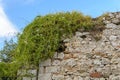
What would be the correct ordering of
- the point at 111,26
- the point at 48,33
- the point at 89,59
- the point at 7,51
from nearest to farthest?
the point at 89,59, the point at 111,26, the point at 48,33, the point at 7,51

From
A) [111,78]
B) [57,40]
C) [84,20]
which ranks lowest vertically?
[111,78]

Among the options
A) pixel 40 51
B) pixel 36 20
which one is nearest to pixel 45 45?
pixel 40 51

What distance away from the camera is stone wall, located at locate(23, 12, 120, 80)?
6.39 metres

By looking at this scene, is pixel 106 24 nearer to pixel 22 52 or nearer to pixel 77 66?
pixel 77 66

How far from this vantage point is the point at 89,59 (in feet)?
21.3

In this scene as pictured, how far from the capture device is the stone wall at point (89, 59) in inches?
252

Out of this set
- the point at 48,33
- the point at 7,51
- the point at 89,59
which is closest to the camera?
the point at 89,59

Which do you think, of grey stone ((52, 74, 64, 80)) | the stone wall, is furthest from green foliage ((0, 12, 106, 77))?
grey stone ((52, 74, 64, 80))

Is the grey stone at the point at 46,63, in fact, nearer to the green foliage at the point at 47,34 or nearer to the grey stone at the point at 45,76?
the green foliage at the point at 47,34

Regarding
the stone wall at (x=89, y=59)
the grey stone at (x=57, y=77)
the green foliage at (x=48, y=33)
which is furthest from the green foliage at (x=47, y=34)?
the grey stone at (x=57, y=77)

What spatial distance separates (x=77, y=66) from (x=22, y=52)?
4.12ft

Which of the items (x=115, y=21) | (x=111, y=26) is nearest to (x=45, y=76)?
(x=111, y=26)

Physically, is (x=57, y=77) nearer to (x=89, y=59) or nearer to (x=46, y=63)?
(x=46, y=63)

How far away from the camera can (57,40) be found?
21.9 feet
